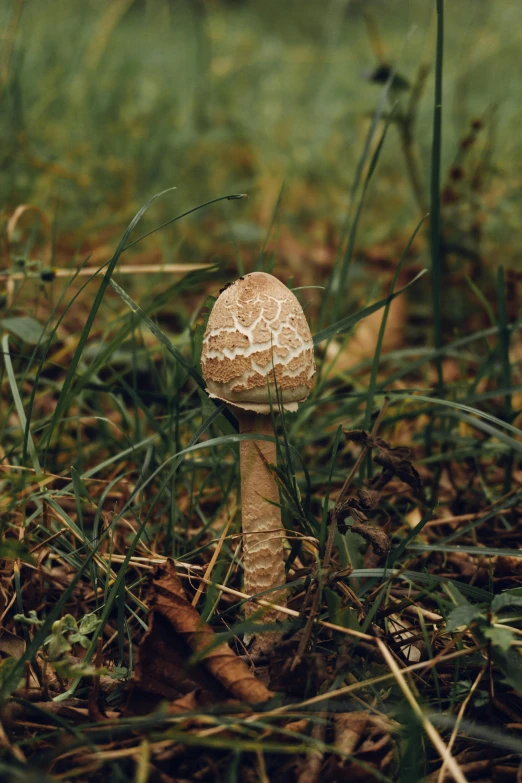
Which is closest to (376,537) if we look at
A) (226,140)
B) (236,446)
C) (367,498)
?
(367,498)

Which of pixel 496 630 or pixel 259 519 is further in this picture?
pixel 259 519

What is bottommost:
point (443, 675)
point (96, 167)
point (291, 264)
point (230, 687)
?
point (443, 675)

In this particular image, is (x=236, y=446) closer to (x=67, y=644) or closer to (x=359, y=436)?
(x=359, y=436)

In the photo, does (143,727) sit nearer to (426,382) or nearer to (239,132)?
(426,382)

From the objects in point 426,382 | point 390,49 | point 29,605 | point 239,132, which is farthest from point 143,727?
point 390,49

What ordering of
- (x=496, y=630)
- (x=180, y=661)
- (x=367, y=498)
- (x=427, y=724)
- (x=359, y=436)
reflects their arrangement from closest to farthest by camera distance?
(x=427, y=724), (x=496, y=630), (x=180, y=661), (x=367, y=498), (x=359, y=436)

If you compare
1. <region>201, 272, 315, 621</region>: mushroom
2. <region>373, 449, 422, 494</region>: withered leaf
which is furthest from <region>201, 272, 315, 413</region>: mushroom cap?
<region>373, 449, 422, 494</region>: withered leaf
